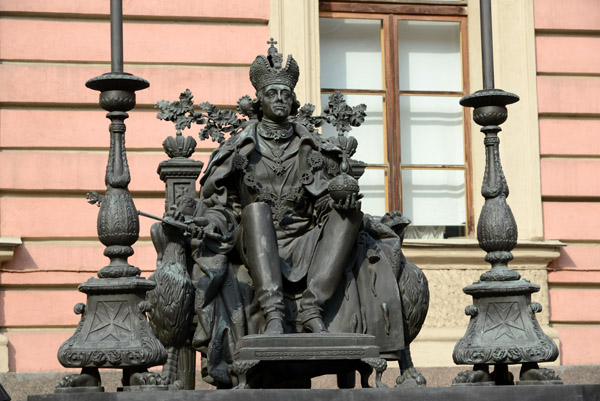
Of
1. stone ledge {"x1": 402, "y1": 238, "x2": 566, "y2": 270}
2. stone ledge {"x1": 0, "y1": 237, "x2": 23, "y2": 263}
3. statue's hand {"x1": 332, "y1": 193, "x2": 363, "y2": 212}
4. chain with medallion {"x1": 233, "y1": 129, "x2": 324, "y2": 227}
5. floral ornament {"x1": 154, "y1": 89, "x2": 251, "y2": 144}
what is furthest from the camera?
stone ledge {"x1": 402, "y1": 238, "x2": 566, "y2": 270}

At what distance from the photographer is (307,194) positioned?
9375mm

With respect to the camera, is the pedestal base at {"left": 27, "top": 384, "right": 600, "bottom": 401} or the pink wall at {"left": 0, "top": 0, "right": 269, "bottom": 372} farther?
the pink wall at {"left": 0, "top": 0, "right": 269, "bottom": 372}

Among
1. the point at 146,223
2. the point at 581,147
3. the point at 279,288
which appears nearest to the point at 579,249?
the point at 581,147

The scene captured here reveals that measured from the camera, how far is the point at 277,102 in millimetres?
9461

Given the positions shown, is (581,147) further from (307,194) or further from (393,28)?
(307,194)

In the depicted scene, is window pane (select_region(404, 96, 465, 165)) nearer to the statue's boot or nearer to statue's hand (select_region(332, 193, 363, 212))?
statue's hand (select_region(332, 193, 363, 212))

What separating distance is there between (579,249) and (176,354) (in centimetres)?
461

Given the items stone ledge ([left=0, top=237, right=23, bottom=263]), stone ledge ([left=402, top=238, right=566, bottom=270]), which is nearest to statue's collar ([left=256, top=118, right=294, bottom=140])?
stone ledge ([left=402, top=238, right=566, bottom=270])

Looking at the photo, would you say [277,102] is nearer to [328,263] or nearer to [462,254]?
[328,263]

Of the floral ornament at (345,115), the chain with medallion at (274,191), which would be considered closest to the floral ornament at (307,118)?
the floral ornament at (345,115)

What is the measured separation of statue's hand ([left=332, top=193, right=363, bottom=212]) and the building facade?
317 cm

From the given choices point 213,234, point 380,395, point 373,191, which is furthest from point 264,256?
point 373,191

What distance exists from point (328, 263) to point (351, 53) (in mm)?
4276

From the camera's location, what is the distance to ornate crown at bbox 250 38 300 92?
373 inches
